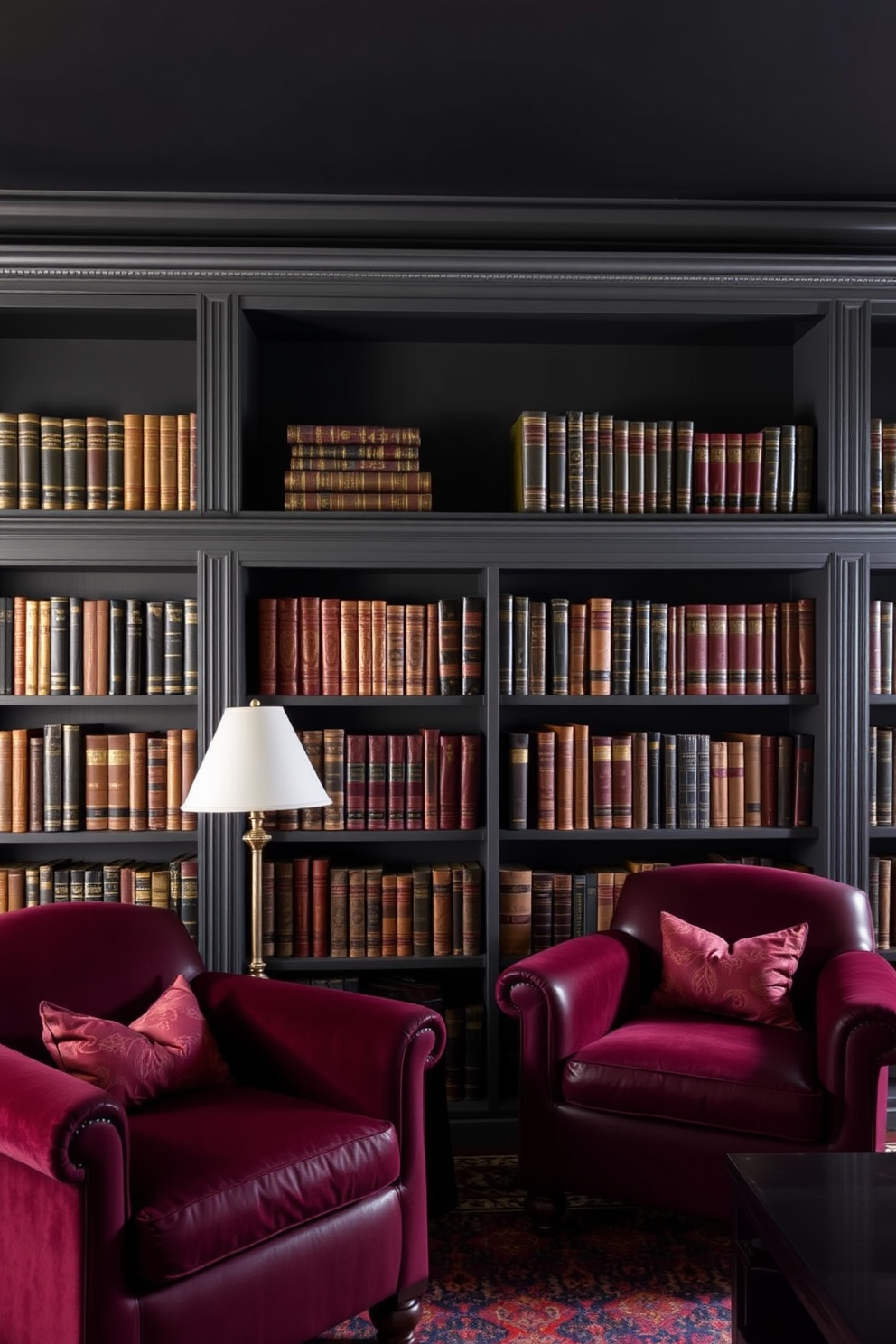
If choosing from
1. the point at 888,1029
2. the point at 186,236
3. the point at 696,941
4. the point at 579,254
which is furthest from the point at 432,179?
the point at 888,1029

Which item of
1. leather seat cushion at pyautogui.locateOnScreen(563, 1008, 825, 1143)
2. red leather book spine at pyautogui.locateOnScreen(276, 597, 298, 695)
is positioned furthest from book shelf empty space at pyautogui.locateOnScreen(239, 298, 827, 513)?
leather seat cushion at pyautogui.locateOnScreen(563, 1008, 825, 1143)

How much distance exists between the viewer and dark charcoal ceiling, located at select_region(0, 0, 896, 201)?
249 cm

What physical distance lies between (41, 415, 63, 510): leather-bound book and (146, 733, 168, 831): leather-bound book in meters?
0.86

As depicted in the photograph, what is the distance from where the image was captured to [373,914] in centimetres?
351

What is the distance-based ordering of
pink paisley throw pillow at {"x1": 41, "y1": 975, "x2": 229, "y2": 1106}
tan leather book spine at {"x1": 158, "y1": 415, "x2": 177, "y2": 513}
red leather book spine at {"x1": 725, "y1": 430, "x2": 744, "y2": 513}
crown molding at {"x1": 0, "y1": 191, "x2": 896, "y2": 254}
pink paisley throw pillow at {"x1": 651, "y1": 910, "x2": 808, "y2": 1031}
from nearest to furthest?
1. pink paisley throw pillow at {"x1": 41, "y1": 975, "x2": 229, "y2": 1106}
2. pink paisley throw pillow at {"x1": 651, "y1": 910, "x2": 808, "y2": 1031}
3. crown molding at {"x1": 0, "y1": 191, "x2": 896, "y2": 254}
4. tan leather book spine at {"x1": 158, "y1": 415, "x2": 177, "y2": 513}
5. red leather book spine at {"x1": 725, "y1": 430, "x2": 744, "y2": 513}

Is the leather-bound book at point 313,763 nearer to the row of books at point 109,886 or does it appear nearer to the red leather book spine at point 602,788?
the row of books at point 109,886

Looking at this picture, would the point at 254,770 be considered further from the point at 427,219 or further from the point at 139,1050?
the point at 427,219

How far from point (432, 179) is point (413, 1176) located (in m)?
2.83

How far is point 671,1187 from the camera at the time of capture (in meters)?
2.59

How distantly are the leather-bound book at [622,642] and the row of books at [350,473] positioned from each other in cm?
75

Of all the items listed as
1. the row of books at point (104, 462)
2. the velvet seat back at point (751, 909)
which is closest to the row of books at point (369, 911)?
the velvet seat back at point (751, 909)

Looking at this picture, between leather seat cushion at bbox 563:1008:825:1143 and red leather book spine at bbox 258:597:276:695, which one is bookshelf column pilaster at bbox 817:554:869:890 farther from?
red leather book spine at bbox 258:597:276:695

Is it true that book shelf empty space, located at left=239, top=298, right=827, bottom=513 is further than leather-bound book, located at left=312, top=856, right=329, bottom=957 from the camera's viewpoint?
Yes

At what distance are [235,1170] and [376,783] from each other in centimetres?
160
